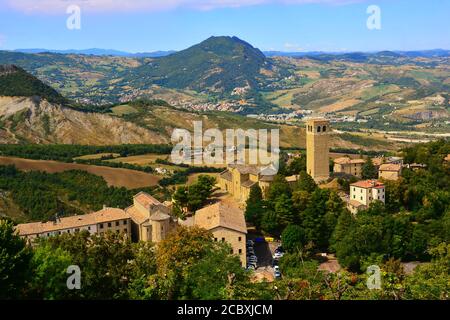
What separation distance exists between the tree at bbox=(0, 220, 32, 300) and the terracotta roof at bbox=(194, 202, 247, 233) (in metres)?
19.1

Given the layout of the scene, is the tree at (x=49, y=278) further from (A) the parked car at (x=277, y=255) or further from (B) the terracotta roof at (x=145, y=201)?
(B) the terracotta roof at (x=145, y=201)

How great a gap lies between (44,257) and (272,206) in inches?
1157

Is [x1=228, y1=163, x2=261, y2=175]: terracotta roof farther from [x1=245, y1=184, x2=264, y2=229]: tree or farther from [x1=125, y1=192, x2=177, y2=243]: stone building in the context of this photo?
[x1=125, y1=192, x2=177, y2=243]: stone building

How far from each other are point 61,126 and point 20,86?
2477 centimetres

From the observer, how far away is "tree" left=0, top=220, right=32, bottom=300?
75.9ft

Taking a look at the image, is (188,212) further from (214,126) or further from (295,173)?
(214,126)

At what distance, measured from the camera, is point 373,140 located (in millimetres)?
172250

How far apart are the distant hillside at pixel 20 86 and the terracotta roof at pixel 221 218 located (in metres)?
135

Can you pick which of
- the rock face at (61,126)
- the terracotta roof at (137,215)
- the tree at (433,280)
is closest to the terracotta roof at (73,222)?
the terracotta roof at (137,215)

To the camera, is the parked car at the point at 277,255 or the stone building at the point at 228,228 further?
the parked car at the point at 277,255

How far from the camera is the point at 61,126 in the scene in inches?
6284

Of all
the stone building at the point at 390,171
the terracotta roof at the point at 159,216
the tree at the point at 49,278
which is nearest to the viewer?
the tree at the point at 49,278

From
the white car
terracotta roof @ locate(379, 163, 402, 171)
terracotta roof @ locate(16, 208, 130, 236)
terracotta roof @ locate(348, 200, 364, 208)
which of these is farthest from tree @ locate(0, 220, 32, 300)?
terracotta roof @ locate(379, 163, 402, 171)

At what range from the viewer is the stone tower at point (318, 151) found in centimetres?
5978
